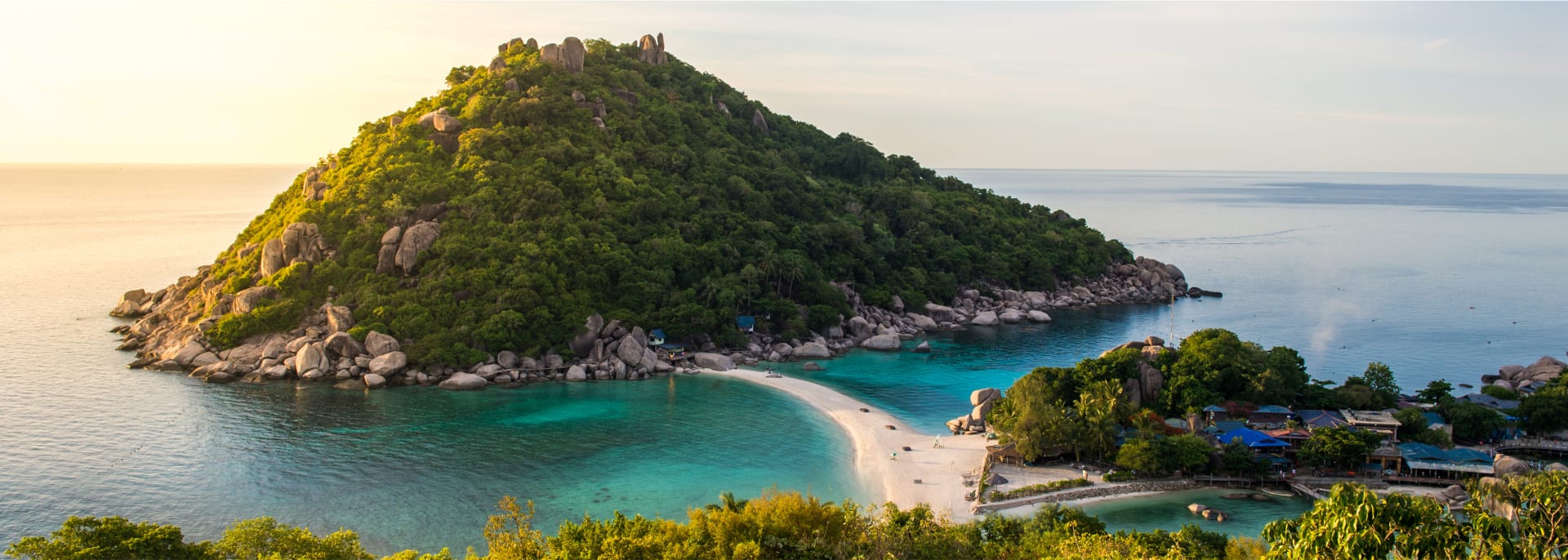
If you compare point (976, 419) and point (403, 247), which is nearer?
point (976, 419)

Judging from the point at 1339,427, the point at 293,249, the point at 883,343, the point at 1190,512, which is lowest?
the point at 1190,512

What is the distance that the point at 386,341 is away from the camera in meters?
53.6

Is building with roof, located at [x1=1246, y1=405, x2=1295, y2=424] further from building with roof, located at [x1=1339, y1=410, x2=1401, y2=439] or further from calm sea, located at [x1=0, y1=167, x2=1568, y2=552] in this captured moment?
calm sea, located at [x1=0, y1=167, x2=1568, y2=552]

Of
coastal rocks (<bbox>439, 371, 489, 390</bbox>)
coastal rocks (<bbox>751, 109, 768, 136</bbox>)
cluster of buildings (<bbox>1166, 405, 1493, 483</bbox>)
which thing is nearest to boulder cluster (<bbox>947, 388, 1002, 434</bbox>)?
cluster of buildings (<bbox>1166, 405, 1493, 483</bbox>)

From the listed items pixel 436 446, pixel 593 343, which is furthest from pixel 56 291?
pixel 436 446

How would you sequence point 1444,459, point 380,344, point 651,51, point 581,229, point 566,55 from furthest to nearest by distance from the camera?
point 651,51
point 566,55
point 581,229
point 380,344
point 1444,459

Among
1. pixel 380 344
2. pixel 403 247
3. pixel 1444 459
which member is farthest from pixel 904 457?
pixel 403 247

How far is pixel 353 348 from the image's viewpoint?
53.8 meters

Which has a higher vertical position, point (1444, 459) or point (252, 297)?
point (252, 297)

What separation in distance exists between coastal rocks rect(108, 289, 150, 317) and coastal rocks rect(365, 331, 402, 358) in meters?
29.9

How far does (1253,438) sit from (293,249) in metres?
56.3

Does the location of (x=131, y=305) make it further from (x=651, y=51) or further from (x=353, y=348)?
(x=651, y=51)

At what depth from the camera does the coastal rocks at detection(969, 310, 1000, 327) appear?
73.8 metres

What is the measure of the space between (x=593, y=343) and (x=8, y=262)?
83.1 meters
